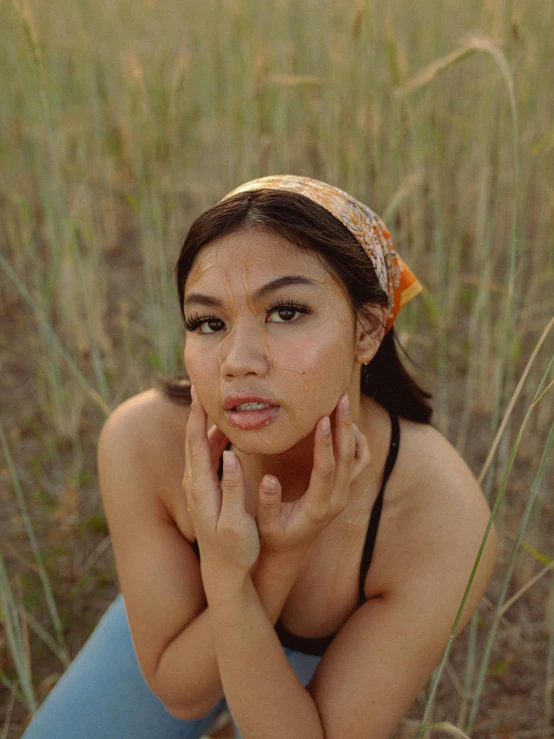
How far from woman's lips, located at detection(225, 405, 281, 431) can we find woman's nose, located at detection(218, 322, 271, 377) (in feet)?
0.18

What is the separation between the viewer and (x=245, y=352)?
0.94 m

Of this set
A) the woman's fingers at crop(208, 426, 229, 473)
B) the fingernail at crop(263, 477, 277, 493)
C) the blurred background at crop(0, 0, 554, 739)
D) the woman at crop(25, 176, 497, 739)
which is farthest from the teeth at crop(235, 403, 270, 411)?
the blurred background at crop(0, 0, 554, 739)

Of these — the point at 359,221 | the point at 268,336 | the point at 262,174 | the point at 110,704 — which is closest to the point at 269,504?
the point at 268,336

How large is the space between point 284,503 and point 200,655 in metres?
0.28

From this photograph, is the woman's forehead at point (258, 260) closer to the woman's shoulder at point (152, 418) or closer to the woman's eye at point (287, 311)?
the woman's eye at point (287, 311)

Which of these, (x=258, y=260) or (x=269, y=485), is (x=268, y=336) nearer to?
(x=258, y=260)

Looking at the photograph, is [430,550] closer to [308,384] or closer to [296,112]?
[308,384]

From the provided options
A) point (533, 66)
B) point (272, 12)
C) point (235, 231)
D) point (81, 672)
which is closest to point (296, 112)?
point (272, 12)

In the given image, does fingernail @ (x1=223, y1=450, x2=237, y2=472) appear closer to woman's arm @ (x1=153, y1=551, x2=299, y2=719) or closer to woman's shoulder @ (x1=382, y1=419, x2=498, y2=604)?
woman's arm @ (x1=153, y1=551, x2=299, y2=719)

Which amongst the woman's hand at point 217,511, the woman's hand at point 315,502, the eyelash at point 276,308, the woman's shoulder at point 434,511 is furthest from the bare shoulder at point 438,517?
the eyelash at point 276,308

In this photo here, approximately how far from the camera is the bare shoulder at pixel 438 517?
3.65 feet

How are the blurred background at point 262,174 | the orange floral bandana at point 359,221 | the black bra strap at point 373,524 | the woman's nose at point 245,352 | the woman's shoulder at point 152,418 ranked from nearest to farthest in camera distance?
the woman's nose at point 245,352, the orange floral bandana at point 359,221, the black bra strap at point 373,524, the woman's shoulder at point 152,418, the blurred background at point 262,174

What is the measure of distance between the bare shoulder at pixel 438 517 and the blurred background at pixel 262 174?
82 mm

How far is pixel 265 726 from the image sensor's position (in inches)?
40.6
